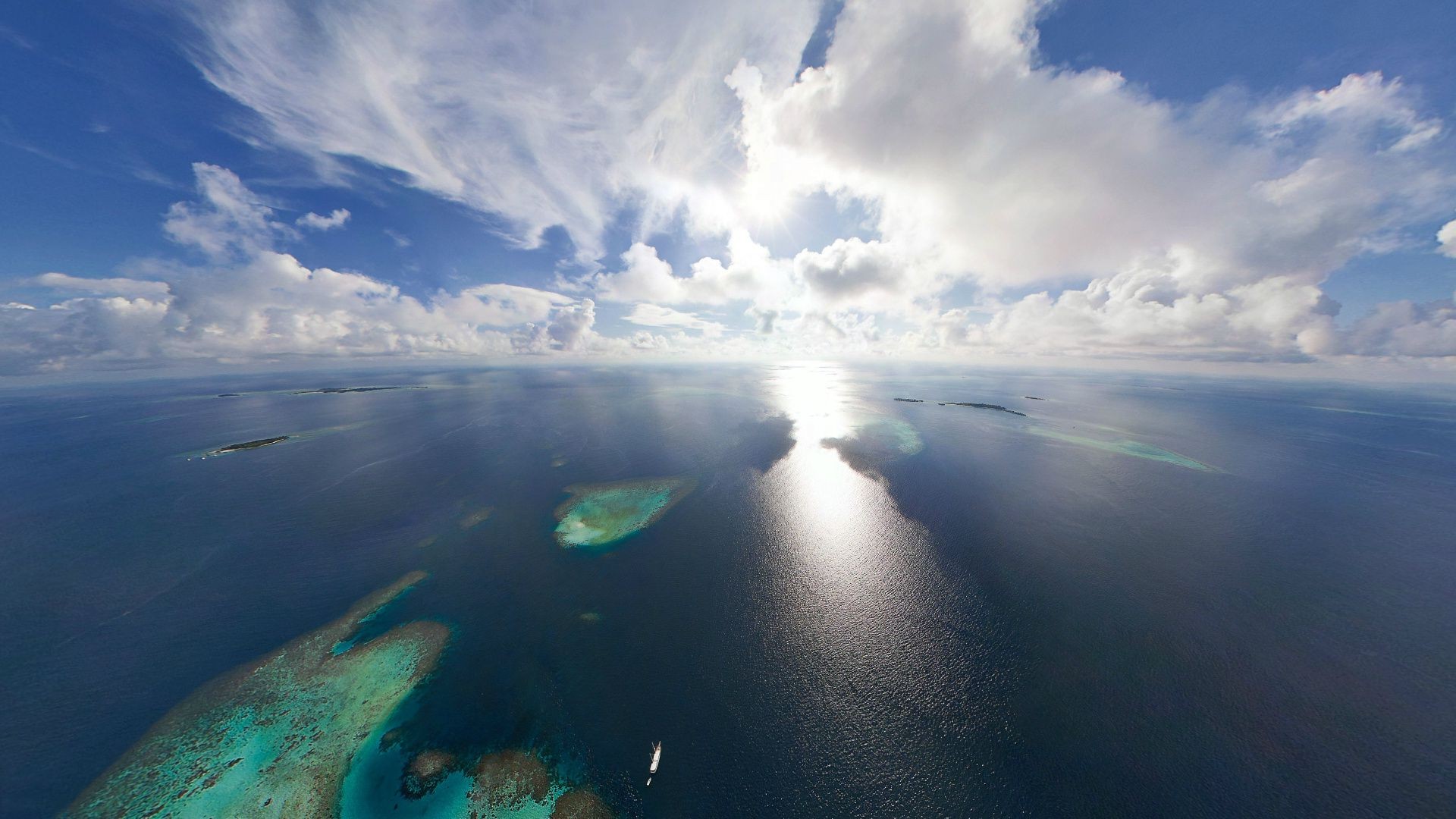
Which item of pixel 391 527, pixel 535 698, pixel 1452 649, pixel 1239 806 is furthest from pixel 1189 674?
pixel 391 527

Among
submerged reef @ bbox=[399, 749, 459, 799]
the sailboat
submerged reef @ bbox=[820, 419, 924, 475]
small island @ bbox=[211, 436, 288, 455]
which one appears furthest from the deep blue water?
small island @ bbox=[211, 436, 288, 455]

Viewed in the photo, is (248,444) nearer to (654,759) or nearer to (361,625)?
(361,625)

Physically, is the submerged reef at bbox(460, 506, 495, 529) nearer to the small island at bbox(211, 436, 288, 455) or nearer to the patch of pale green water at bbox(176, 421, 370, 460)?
the patch of pale green water at bbox(176, 421, 370, 460)

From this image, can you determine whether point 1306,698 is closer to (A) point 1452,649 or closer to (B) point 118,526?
(A) point 1452,649

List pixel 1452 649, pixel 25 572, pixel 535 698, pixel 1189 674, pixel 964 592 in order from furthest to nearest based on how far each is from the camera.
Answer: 1. pixel 25 572
2. pixel 964 592
3. pixel 1452 649
4. pixel 1189 674
5. pixel 535 698

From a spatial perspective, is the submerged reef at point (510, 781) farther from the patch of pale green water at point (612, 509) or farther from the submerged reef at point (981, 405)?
the submerged reef at point (981, 405)

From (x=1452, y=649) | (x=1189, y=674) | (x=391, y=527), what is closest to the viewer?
(x=1189, y=674)
